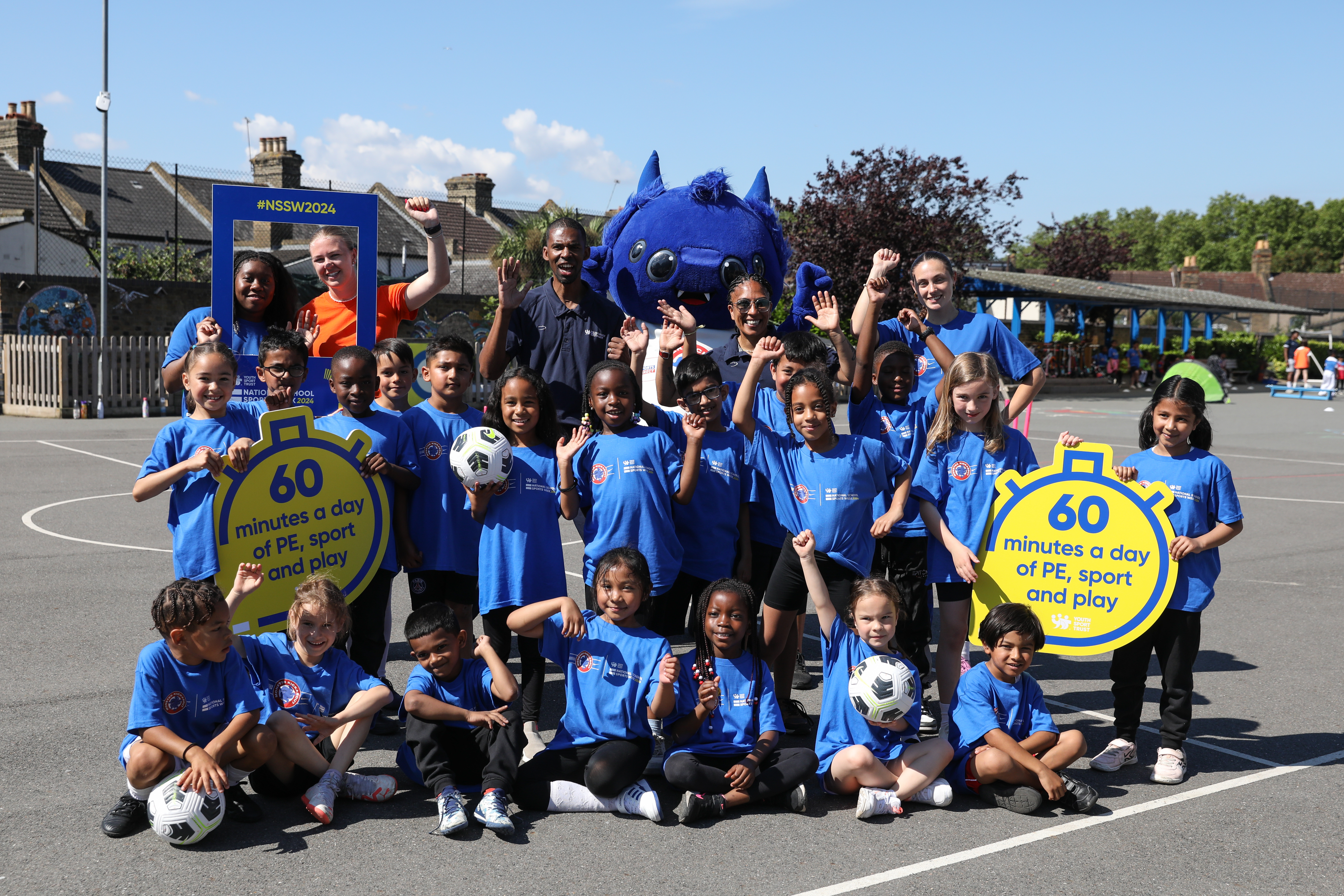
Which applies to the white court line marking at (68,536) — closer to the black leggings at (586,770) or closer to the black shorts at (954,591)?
the black leggings at (586,770)

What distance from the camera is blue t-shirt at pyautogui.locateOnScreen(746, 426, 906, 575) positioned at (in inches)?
190

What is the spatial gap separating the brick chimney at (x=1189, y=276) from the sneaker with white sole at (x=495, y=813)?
81.9 meters

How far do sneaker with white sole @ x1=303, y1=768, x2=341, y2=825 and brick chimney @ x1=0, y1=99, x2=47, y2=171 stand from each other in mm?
42742

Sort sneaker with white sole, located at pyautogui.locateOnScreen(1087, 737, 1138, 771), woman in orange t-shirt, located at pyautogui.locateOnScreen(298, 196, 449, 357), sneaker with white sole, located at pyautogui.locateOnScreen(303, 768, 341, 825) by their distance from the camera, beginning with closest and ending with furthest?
1. sneaker with white sole, located at pyautogui.locateOnScreen(303, 768, 341, 825)
2. sneaker with white sole, located at pyautogui.locateOnScreen(1087, 737, 1138, 771)
3. woman in orange t-shirt, located at pyautogui.locateOnScreen(298, 196, 449, 357)

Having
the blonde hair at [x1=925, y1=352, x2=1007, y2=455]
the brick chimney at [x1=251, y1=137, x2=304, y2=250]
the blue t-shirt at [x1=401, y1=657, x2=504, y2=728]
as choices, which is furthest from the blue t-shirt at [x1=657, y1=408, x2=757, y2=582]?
the brick chimney at [x1=251, y1=137, x2=304, y2=250]

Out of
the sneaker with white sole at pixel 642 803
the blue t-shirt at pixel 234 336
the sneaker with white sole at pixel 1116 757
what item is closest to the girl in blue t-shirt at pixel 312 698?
the sneaker with white sole at pixel 642 803

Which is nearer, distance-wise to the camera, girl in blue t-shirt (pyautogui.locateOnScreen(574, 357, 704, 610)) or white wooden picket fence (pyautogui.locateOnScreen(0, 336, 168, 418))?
girl in blue t-shirt (pyautogui.locateOnScreen(574, 357, 704, 610))

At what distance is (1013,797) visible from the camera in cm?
426

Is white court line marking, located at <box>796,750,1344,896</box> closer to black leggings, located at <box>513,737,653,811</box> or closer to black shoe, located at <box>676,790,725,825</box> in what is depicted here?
black shoe, located at <box>676,790,725,825</box>

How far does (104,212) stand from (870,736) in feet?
68.7

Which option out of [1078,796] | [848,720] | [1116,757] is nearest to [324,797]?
[848,720]

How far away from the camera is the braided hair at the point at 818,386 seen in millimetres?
4852

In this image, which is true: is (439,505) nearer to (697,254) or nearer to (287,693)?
(287,693)

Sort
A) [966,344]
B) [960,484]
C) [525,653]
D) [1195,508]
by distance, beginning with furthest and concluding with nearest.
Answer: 1. [966,344]
2. [960,484]
3. [525,653]
4. [1195,508]
